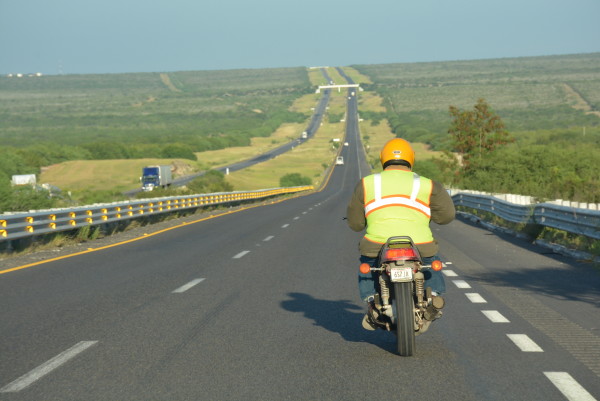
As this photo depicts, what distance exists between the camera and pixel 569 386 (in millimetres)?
6664

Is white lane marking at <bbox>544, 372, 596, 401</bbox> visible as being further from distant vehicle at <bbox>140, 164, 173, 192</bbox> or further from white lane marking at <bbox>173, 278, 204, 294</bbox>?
distant vehicle at <bbox>140, 164, 173, 192</bbox>

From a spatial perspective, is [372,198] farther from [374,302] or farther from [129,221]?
[129,221]

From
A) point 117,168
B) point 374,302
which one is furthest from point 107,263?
point 117,168

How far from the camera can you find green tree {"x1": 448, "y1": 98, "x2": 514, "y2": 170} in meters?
60.8

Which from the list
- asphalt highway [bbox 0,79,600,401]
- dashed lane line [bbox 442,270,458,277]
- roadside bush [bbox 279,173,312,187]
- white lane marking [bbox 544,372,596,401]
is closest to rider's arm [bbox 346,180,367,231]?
asphalt highway [bbox 0,79,600,401]

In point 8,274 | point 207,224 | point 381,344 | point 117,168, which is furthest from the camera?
point 117,168

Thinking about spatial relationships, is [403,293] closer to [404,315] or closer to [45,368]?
[404,315]

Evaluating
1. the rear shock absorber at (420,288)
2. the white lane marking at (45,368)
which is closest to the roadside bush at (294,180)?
the white lane marking at (45,368)

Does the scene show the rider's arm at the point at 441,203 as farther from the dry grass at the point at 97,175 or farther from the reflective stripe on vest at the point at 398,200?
the dry grass at the point at 97,175

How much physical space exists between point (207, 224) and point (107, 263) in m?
13.8

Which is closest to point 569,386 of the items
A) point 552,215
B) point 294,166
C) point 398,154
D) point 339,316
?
point 398,154

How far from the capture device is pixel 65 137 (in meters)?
178

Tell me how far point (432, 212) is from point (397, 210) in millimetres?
383

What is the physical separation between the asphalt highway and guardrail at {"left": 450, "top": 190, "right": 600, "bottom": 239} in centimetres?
127
